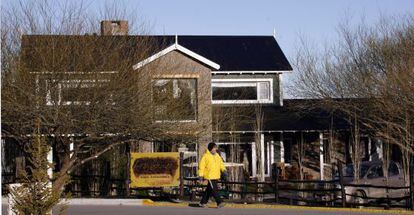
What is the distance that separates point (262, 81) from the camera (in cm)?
3538

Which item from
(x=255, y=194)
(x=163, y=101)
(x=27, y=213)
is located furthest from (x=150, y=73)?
(x=27, y=213)

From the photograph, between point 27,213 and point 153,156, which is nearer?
point 27,213

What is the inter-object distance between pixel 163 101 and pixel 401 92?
7.87 meters

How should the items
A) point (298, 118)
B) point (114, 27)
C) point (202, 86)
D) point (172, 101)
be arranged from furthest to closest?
point (298, 118) → point (202, 86) → point (172, 101) → point (114, 27)

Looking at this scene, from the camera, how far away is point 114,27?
24531mm

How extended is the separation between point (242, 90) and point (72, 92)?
13125 mm

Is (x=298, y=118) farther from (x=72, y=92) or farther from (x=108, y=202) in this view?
(x=108, y=202)

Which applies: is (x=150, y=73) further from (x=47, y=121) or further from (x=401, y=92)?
(x=401, y=92)

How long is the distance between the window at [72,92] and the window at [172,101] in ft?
7.73

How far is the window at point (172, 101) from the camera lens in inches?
981

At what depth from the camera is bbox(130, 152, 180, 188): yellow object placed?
77.2ft

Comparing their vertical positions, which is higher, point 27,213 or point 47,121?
point 47,121

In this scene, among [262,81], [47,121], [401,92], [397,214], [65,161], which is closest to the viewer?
[397,214]

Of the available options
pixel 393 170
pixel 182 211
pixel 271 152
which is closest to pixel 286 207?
pixel 182 211
